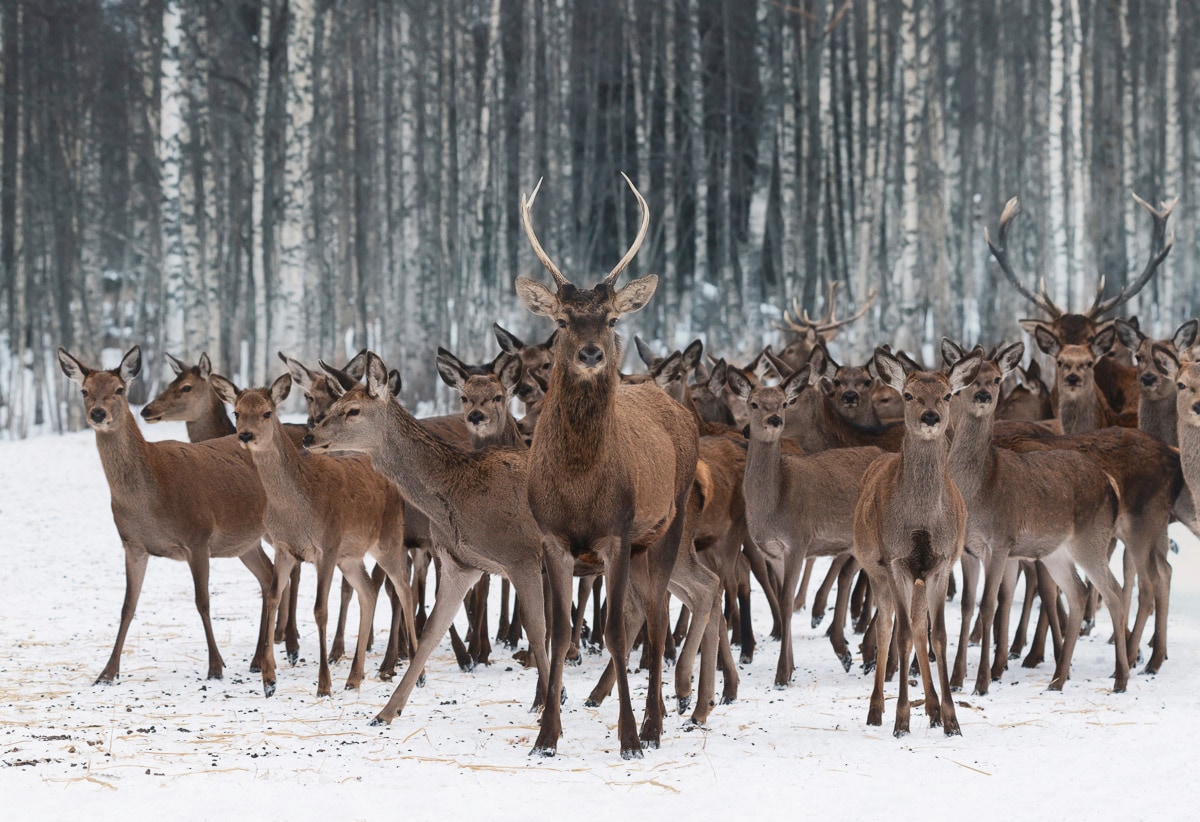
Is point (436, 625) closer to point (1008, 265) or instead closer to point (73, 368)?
point (73, 368)

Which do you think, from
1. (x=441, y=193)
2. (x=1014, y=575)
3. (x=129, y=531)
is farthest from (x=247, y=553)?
(x=441, y=193)

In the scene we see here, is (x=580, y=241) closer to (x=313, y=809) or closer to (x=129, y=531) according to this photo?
(x=129, y=531)

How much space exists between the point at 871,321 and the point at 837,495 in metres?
15.6

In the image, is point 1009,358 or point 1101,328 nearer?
point 1009,358

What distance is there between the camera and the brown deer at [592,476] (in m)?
6.25

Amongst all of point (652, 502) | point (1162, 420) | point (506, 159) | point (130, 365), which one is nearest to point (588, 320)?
point (652, 502)

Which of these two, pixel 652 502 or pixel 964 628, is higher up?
pixel 652 502

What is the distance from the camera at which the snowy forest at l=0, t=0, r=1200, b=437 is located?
20.3 meters

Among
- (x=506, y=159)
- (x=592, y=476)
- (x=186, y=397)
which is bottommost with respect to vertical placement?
(x=592, y=476)

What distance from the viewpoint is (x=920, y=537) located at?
22.4ft

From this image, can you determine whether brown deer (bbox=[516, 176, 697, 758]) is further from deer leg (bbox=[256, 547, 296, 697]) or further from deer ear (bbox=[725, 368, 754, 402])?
deer ear (bbox=[725, 368, 754, 402])

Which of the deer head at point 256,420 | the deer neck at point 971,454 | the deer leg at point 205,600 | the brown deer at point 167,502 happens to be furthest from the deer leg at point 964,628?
the deer leg at point 205,600

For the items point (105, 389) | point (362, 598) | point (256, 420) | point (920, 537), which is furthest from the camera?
point (105, 389)

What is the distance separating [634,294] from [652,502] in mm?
941
